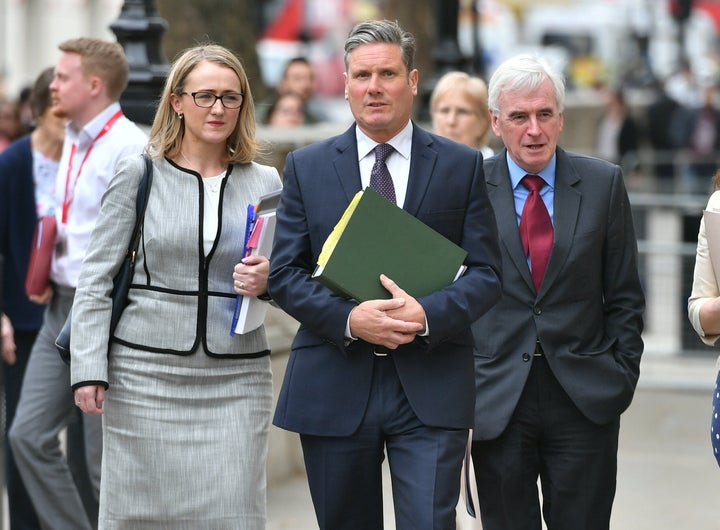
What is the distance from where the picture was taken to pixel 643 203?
42.3 feet

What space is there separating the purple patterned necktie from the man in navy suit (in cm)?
2

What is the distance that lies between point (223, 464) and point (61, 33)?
42924 mm

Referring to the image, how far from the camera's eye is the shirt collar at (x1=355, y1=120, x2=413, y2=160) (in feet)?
15.5

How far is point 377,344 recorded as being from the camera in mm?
4539

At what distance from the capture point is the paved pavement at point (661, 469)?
7.70 m

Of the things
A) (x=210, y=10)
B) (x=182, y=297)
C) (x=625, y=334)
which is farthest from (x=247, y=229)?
(x=210, y=10)

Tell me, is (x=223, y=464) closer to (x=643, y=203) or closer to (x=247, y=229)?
(x=247, y=229)

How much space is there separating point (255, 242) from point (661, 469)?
180 inches

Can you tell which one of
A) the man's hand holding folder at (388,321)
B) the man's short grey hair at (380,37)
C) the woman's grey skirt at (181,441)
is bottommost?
the woman's grey skirt at (181,441)

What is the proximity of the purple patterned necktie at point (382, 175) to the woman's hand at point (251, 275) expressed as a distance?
51 centimetres

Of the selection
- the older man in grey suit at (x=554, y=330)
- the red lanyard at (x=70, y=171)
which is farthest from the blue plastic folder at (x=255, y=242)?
the red lanyard at (x=70, y=171)

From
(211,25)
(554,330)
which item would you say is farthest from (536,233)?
(211,25)

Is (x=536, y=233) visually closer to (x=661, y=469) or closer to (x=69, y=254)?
(x=69, y=254)

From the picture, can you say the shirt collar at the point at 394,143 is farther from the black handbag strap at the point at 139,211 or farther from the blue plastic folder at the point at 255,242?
the black handbag strap at the point at 139,211
